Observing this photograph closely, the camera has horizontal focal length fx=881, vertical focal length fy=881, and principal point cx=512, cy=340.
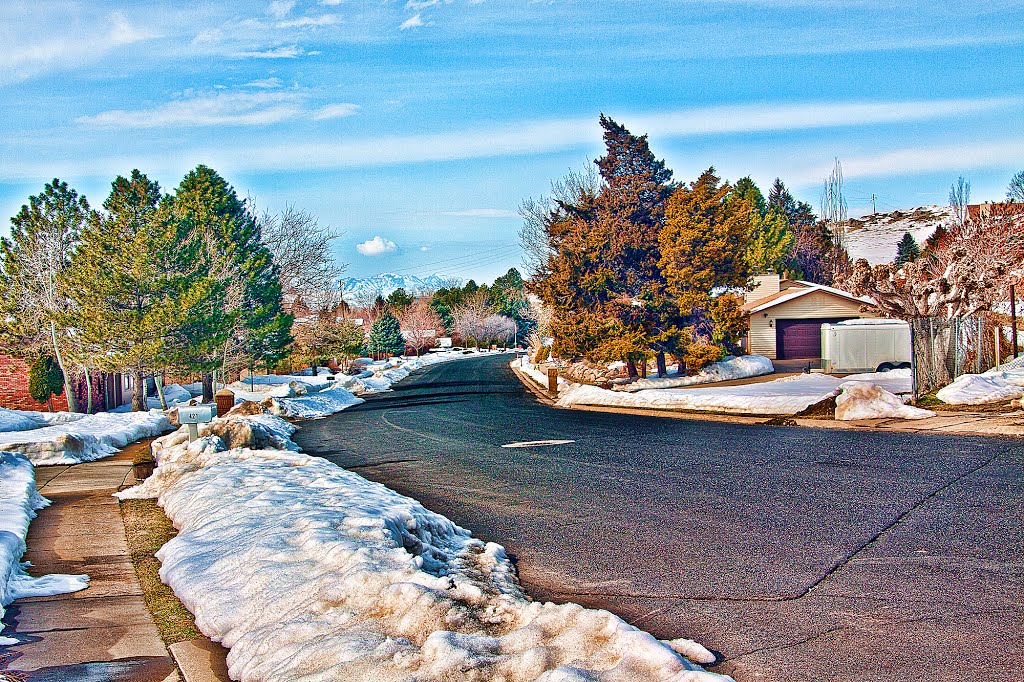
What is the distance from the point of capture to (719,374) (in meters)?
37.2

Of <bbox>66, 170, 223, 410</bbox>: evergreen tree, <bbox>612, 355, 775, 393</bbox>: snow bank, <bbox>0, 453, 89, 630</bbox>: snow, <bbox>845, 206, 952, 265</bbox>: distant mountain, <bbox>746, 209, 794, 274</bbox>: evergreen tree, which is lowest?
<bbox>612, 355, 775, 393</bbox>: snow bank

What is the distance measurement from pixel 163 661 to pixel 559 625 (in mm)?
2552

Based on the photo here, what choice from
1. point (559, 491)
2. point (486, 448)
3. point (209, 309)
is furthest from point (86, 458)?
point (209, 309)

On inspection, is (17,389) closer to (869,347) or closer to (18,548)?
(18,548)

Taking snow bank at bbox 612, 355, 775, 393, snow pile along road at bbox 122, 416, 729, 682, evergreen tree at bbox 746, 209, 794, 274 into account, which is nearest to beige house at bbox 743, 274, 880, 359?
snow bank at bbox 612, 355, 775, 393

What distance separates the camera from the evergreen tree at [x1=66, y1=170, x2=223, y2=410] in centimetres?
2623

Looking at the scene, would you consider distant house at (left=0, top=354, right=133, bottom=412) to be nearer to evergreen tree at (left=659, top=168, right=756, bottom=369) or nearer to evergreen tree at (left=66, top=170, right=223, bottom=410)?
evergreen tree at (left=66, top=170, right=223, bottom=410)

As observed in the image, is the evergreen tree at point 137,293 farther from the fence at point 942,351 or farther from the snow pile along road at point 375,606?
the fence at point 942,351

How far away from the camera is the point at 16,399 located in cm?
3453

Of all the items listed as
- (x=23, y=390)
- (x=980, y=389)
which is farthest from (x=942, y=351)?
(x=23, y=390)

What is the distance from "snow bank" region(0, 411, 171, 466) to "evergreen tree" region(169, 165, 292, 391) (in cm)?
469

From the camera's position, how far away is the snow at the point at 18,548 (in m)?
7.08

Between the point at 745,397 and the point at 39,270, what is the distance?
23885mm

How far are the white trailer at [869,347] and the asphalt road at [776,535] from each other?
20.8m
